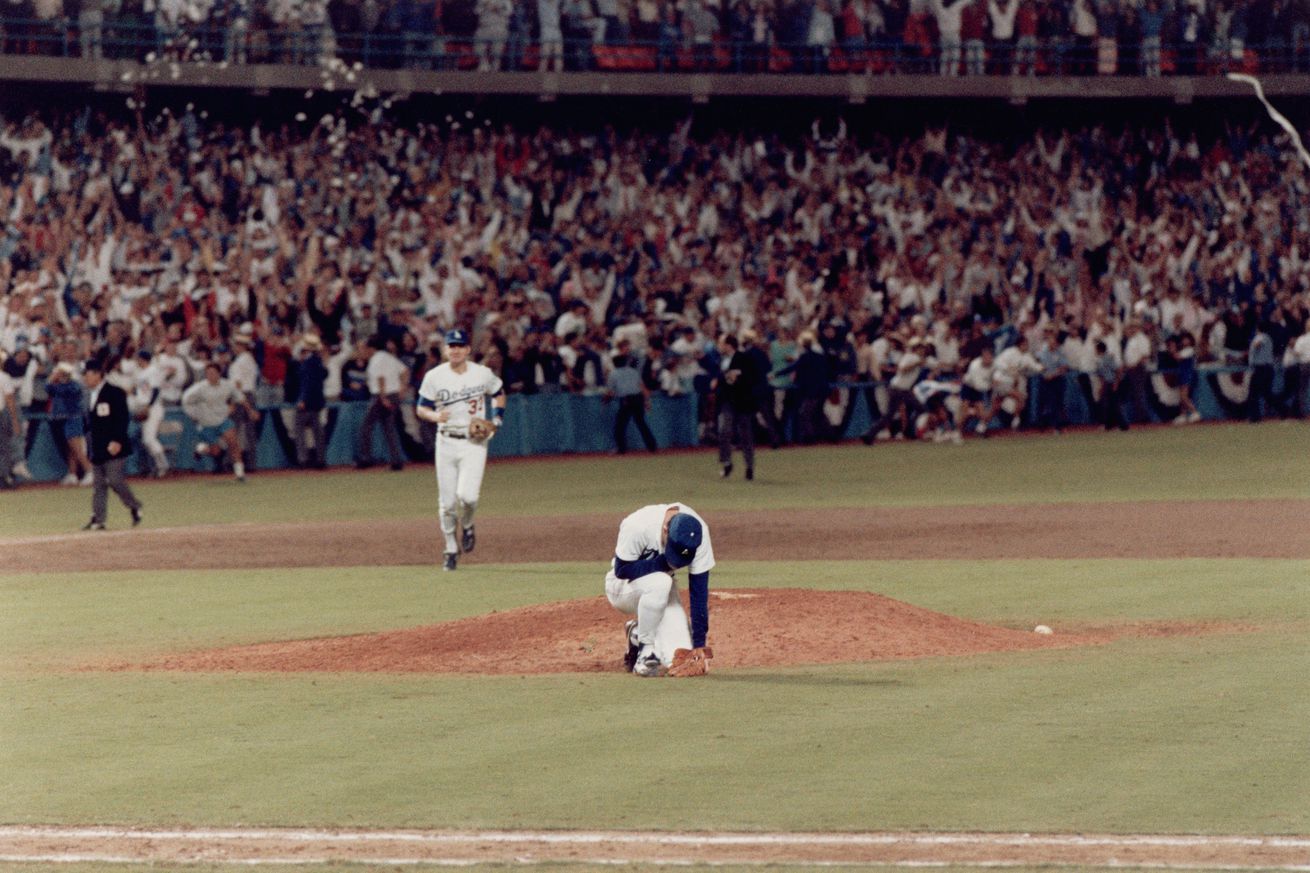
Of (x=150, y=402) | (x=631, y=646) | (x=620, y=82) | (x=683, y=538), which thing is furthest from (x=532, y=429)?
(x=683, y=538)

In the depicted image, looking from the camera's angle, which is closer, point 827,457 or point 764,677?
point 764,677

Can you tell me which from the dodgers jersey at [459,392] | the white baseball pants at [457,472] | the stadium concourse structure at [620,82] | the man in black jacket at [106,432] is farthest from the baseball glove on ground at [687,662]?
the stadium concourse structure at [620,82]

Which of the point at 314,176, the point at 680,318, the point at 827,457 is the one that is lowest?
the point at 827,457

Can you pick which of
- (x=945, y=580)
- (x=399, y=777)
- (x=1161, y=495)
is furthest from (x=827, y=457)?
(x=399, y=777)

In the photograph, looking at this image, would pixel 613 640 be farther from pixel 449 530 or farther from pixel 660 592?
pixel 449 530

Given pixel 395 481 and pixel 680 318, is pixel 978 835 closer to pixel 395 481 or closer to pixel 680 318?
pixel 395 481

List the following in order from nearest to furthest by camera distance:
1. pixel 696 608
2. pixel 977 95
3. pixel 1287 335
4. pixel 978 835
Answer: pixel 978 835 → pixel 696 608 → pixel 1287 335 → pixel 977 95
